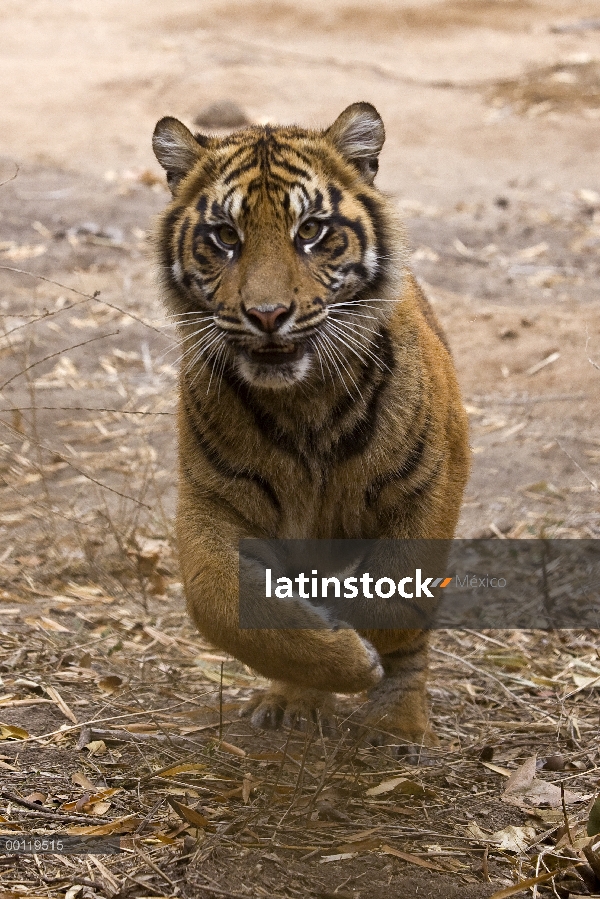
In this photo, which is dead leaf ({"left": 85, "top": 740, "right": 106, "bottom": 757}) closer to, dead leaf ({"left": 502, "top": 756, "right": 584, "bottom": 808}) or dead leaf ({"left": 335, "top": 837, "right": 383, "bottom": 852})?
dead leaf ({"left": 335, "top": 837, "right": 383, "bottom": 852})

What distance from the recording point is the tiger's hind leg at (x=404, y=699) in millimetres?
3561

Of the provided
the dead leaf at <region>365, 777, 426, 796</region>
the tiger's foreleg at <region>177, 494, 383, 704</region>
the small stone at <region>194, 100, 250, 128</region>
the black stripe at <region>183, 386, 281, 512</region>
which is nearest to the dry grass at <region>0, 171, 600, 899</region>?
the dead leaf at <region>365, 777, 426, 796</region>

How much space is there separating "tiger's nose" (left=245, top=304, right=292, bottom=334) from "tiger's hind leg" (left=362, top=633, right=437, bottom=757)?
121 cm

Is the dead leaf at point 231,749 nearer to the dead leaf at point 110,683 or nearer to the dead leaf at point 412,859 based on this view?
the dead leaf at point 110,683

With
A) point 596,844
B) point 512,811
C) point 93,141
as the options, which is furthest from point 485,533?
point 93,141

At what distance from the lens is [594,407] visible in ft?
21.0

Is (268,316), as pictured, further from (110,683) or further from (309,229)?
(110,683)

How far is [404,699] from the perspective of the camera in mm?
3607

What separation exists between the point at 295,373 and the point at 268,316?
0.68 ft

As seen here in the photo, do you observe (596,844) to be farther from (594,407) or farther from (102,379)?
(102,379)

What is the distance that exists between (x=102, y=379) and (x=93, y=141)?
21.2ft

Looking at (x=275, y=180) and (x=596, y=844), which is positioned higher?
(x=275, y=180)

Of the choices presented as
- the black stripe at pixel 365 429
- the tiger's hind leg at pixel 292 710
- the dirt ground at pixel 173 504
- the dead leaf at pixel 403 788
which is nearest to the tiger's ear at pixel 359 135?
the black stripe at pixel 365 429

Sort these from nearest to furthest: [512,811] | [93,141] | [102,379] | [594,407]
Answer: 1. [512,811]
2. [594,407]
3. [102,379]
4. [93,141]
